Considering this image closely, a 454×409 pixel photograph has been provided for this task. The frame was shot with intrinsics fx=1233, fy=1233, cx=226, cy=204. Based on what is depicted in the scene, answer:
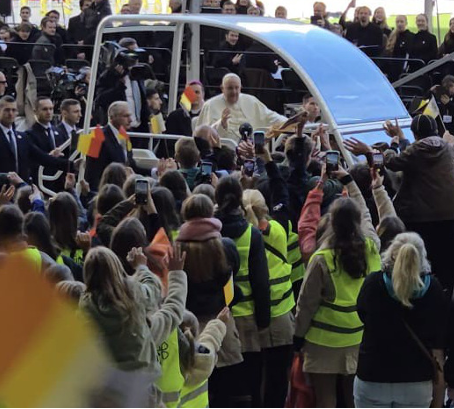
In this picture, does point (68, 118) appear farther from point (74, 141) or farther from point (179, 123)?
point (179, 123)

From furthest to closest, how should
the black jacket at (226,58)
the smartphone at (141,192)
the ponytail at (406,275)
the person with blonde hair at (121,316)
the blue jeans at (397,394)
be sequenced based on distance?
the black jacket at (226,58), the smartphone at (141,192), the blue jeans at (397,394), the ponytail at (406,275), the person with blonde hair at (121,316)

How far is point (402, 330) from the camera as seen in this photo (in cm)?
637

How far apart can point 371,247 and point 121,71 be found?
618 cm

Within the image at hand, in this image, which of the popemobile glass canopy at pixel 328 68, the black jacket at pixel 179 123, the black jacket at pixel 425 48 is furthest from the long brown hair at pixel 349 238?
the black jacket at pixel 425 48

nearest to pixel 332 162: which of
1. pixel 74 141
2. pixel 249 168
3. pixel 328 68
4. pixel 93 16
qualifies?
pixel 249 168

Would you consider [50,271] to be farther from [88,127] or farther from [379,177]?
[88,127]

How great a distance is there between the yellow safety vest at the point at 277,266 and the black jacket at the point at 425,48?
35.7ft

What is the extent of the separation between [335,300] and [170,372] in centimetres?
163

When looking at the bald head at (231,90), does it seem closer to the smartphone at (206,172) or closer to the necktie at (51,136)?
the necktie at (51,136)

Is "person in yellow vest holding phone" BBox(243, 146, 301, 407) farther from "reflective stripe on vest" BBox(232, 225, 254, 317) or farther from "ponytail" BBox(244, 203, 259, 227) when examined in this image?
"reflective stripe on vest" BBox(232, 225, 254, 317)

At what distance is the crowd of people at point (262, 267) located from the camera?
5.80m

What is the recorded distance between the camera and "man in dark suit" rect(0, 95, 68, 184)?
11.6 m

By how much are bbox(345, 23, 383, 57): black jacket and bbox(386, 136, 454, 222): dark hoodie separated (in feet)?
28.5

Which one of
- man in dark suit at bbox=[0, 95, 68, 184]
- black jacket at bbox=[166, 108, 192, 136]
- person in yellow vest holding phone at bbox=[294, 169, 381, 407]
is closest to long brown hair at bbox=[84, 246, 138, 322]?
person in yellow vest holding phone at bbox=[294, 169, 381, 407]
